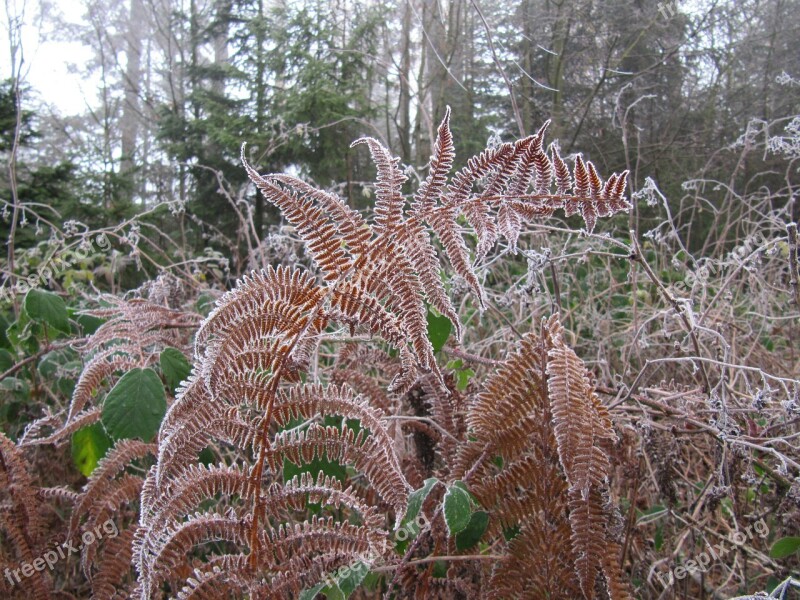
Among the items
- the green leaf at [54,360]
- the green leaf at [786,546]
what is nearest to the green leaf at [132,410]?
the green leaf at [54,360]

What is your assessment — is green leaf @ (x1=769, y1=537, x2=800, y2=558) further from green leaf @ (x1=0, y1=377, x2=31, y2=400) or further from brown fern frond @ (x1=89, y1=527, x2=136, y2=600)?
green leaf @ (x1=0, y1=377, x2=31, y2=400)

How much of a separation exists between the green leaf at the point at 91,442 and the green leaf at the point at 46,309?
1.18 ft

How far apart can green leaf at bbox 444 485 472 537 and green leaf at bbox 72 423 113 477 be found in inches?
38.9

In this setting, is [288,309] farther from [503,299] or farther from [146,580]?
[503,299]

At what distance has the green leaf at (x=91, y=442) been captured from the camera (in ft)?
4.70

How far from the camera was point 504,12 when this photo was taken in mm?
5109

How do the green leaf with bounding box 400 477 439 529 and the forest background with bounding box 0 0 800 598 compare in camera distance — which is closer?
the green leaf with bounding box 400 477 439 529

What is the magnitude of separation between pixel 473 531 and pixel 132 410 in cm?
74

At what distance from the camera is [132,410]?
3.89 feet

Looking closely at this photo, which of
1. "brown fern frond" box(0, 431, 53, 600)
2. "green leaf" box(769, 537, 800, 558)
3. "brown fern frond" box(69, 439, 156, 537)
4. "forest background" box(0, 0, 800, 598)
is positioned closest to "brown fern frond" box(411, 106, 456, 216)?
"forest background" box(0, 0, 800, 598)

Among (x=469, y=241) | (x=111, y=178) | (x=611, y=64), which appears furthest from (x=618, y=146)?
(x=111, y=178)

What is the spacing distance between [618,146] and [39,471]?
534 cm

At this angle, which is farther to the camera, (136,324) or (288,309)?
(136,324)

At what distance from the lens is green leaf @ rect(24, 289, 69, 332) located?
61.4 inches
